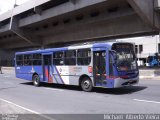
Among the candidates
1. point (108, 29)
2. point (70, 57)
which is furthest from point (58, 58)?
point (108, 29)

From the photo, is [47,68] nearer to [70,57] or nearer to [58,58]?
[58,58]

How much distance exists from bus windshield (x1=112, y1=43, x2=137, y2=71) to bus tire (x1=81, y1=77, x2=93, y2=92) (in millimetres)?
2102

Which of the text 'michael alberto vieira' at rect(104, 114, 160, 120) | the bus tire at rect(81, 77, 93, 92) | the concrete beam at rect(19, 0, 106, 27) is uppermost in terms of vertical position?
the concrete beam at rect(19, 0, 106, 27)

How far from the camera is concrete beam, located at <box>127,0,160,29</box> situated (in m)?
27.0

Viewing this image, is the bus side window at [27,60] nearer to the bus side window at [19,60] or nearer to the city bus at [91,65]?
the bus side window at [19,60]

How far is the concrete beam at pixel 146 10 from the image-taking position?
27.0 metres

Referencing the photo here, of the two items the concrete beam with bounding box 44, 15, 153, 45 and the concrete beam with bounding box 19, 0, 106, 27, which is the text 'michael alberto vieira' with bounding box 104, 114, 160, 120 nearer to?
the concrete beam with bounding box 19, 0, 106, 27

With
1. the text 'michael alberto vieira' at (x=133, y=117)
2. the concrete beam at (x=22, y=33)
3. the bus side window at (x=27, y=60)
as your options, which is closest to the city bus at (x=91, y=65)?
the bus side window at (x=27, y=60)

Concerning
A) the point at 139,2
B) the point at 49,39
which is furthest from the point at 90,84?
the point at 49,39

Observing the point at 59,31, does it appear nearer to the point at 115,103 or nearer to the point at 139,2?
the point at 139,2

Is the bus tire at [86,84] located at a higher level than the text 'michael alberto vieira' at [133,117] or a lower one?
higher

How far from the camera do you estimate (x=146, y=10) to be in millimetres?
27969

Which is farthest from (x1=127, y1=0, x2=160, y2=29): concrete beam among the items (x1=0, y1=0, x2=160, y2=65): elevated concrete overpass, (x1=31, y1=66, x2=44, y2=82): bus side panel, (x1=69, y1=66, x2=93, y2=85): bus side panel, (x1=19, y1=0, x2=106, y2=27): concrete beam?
(x1=69, y1=66, x2=93, y2=85): bus side panel

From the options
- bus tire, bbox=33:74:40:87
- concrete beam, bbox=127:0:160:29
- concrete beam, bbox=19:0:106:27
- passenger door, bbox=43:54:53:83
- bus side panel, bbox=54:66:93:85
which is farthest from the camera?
concrete beam, bbox=19:0:106:27
